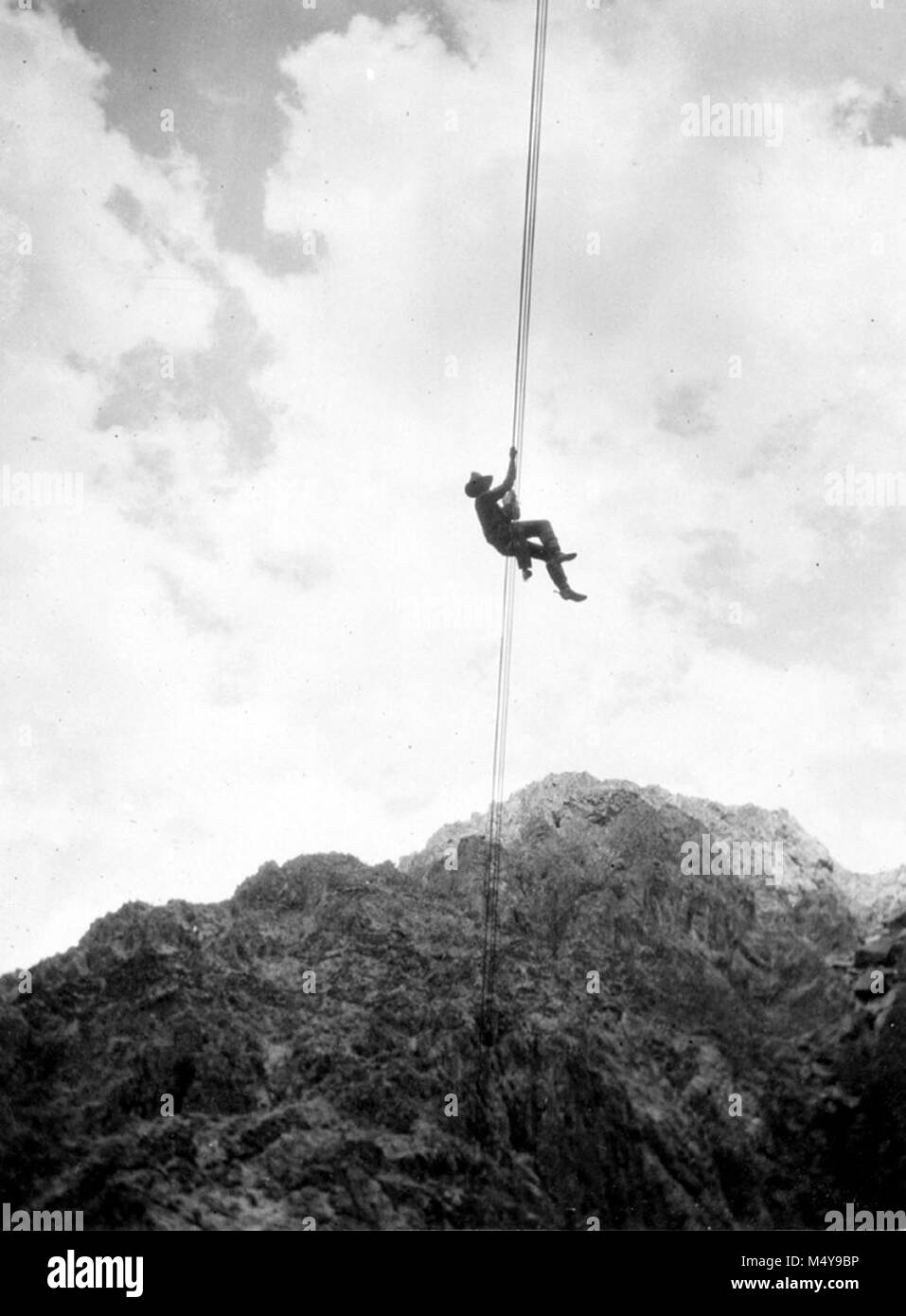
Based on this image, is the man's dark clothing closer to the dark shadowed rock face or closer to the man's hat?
the man's hat

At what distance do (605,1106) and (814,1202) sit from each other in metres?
4.68

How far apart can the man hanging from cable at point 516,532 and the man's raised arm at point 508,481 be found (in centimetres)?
2

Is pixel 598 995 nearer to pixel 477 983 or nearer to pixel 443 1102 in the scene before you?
pixel 477 983

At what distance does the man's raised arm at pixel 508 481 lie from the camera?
15.8 m

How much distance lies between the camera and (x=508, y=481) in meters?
16.1

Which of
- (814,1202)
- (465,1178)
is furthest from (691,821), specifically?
(465,1178)

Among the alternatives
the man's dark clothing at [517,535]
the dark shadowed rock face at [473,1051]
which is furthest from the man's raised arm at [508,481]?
the dark shadowed rock face at [473,1051]

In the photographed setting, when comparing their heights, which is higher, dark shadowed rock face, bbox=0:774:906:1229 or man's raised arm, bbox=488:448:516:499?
man's raised arm, bbox=488:448:516:499

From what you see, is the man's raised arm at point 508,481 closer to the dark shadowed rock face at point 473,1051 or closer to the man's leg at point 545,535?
the man's leg at point 545,535

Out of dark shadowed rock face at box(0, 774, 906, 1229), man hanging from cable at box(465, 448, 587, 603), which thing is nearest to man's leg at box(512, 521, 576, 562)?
man hanging from cable at box(465, 448, 587, 603)

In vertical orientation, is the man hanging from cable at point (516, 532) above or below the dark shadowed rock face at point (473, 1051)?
above

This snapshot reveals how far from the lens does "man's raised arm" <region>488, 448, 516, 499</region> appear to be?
15812mm
